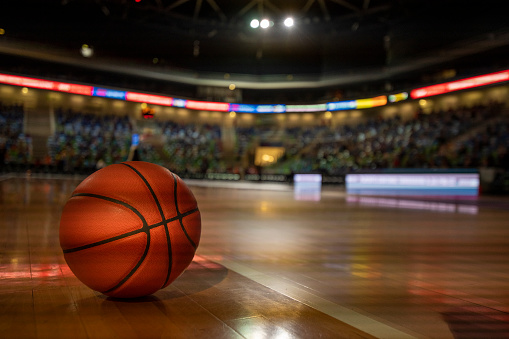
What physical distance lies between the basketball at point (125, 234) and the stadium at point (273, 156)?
0.09 feet

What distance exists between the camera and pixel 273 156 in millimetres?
44562

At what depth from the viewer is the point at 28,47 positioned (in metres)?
33.8

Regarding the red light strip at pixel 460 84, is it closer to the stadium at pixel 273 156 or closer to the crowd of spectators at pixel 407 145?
the stadium at pixel 273 156

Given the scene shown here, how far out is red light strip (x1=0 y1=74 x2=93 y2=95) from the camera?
33688mm

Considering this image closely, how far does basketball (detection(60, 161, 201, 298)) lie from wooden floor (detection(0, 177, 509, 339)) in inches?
7.7

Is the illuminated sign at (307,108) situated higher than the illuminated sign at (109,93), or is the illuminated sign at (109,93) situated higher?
the illuminated sign at (109,93)

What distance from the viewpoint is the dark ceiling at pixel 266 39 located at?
28500mm

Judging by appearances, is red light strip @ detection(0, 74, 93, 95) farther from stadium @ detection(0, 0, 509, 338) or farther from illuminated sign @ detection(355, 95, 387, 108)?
illuminated sign @ detection(355, 95, 387, 108)

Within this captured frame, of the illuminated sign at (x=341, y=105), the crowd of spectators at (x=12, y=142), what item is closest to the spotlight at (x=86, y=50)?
the crowd of spectators at (x=12, y=142)

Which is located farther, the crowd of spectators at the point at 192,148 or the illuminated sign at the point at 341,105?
the illuminated sign at the point at 341,105

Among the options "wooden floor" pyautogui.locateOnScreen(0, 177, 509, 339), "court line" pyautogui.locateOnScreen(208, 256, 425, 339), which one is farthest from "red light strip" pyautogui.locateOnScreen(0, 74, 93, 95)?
"court line" pyautogui.locateOnScreen(208, 256, 425, 339)

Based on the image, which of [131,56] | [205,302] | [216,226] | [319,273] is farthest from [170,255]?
[131,56]

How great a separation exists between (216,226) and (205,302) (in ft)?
13.5

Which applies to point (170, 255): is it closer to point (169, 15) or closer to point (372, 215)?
point (372, 215)
